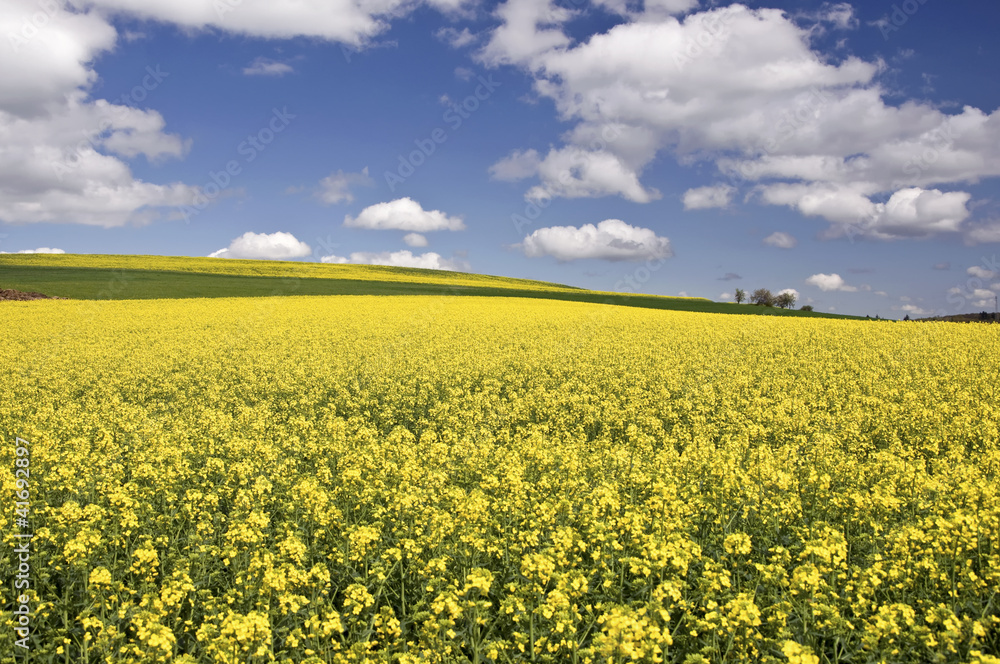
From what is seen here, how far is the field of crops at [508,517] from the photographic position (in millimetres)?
5309

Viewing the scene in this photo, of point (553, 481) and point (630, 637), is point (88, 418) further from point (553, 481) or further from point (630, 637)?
point (630, 637)

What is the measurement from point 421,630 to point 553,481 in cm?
369

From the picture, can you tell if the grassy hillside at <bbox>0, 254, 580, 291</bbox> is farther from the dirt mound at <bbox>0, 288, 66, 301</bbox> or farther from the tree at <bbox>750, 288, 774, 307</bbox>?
A: the tree at <bbox>750, 288, 774, 307</bbox>

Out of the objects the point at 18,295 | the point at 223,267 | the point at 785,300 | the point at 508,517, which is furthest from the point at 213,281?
the point at 785,300

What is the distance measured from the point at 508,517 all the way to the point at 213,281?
238 feet

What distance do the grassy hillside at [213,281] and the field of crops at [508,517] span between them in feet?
150

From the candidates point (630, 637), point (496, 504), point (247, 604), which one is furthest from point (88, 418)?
point (630, 637)

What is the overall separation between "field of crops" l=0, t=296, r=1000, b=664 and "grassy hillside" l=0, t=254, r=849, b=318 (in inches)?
1802

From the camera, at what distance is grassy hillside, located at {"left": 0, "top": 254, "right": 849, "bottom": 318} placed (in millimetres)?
58625

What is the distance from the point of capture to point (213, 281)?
6962 cm

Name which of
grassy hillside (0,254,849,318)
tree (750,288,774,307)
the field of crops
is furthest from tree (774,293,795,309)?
the field of crops

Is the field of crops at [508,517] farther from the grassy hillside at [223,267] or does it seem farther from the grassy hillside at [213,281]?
the grassy hillside at [223,267]

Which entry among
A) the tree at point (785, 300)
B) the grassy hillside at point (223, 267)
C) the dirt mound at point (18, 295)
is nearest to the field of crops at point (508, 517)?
the dirt mound at point (18, 295)

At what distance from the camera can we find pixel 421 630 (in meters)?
5.61
